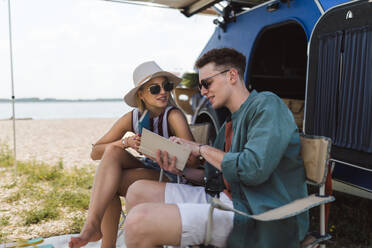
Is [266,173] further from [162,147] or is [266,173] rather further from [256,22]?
[256,22]

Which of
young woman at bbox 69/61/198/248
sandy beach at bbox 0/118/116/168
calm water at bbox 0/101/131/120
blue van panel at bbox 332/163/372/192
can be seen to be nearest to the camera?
young woman at bbox 69/61/198/248

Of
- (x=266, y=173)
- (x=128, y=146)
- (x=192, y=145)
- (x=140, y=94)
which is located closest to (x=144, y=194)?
(x=192, y=145)

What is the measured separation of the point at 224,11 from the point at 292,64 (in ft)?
6.30

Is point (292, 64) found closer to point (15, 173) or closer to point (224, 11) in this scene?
point (224, 11)

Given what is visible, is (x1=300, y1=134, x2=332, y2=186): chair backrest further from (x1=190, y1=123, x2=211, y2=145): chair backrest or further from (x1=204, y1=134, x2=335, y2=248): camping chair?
(x1=190, y1=123, x2=211, y2=145): chair backrest

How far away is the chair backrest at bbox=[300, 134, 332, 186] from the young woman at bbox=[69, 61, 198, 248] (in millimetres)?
978

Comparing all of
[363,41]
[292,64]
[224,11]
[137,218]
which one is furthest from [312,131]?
[292,64]

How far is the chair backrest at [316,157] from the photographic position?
163 centimetres

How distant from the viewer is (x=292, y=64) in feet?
18.9

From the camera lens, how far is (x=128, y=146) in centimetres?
247

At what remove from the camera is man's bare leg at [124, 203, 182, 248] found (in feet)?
5.03

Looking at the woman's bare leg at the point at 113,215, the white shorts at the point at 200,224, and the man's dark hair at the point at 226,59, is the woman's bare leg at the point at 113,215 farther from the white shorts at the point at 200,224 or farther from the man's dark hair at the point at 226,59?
the man's dark hair at the point at 226,59

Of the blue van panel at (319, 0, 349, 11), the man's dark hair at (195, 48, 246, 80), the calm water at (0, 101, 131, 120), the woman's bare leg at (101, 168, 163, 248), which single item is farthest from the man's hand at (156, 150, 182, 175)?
the calm water at (0, 101, 131, 120)

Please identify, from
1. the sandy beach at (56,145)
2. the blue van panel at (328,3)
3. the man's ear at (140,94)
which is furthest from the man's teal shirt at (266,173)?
the sandy beach at (56,145)
